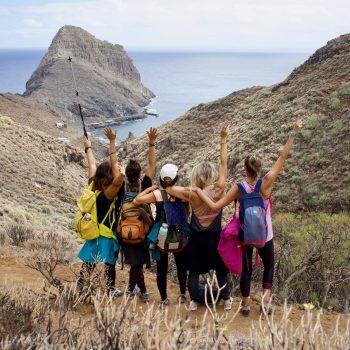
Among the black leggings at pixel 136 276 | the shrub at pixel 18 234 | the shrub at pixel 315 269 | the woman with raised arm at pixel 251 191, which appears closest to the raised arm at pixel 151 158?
the woman with raised arm at pixel 251 191

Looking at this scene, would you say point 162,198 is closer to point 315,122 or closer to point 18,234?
point 18,234

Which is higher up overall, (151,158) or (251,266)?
(151,158)

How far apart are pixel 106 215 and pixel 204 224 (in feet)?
3.56

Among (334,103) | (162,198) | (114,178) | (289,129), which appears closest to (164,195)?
(162,198)

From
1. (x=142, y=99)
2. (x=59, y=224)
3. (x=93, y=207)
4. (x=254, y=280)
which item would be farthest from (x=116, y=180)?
(x=142, y=99)

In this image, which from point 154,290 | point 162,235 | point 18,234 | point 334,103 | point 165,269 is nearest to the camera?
point 162,235

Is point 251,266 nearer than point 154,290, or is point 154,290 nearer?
point 251,266

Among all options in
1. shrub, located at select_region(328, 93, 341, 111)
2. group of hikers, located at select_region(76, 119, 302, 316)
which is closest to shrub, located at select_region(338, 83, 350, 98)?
shrub, located at select_region(328, 93, 341, 111)

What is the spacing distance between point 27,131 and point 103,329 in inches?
1119

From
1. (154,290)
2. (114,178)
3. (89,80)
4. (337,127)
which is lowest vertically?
(154,290)

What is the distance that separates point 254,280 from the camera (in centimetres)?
752

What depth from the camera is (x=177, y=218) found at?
491 centimetres

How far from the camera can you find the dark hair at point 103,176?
4.97 meters

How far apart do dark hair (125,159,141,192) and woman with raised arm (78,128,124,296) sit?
3.5 inches
